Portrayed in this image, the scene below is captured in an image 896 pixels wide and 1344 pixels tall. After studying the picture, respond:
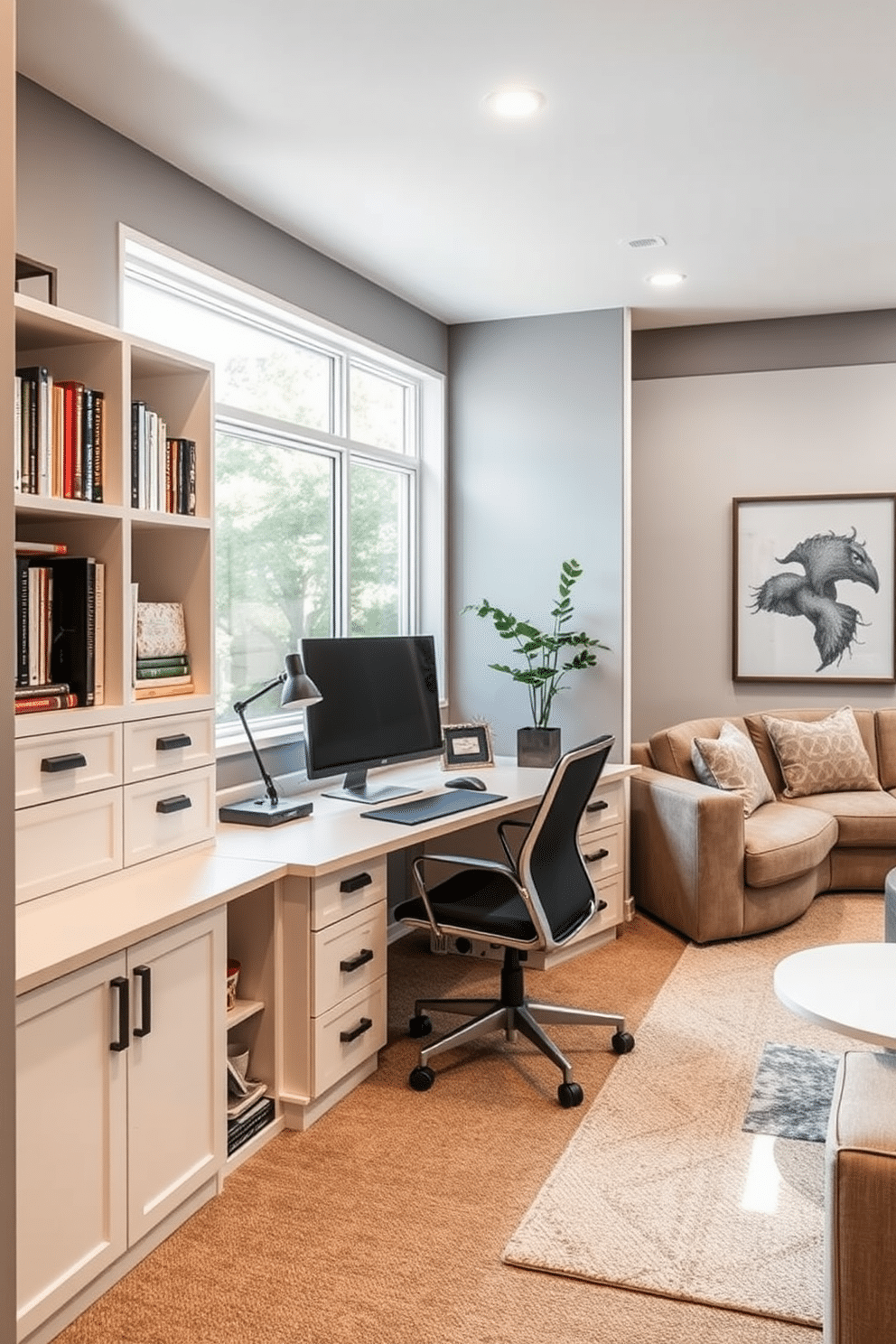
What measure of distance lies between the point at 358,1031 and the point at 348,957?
0.21 metres

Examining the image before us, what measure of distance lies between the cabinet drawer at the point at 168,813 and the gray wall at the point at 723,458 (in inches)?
131

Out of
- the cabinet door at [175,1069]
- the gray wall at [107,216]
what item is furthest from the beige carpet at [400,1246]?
the gray wall at [107,216]

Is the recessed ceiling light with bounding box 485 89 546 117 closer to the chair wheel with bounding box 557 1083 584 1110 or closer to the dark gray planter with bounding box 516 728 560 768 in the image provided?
the dark gray planter with bounding box 516 728 560 768

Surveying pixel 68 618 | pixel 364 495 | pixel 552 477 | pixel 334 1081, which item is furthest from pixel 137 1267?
pixel 552 477

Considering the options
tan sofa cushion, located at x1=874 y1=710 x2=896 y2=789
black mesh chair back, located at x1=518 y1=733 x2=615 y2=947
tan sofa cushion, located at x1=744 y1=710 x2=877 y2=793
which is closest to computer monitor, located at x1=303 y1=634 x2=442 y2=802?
black mesh chair back, located at x1=518 y1=733 x2=615 y2=947

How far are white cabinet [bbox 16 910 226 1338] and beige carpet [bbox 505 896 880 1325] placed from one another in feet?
2.43

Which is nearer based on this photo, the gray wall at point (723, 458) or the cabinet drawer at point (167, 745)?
the cabinet drawer at point (167, 745)

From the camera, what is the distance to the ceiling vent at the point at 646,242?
13.6 ft

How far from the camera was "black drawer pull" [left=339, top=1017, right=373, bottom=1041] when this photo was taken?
9.99ft

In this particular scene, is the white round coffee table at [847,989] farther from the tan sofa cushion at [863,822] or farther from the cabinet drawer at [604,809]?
the tan sofa cushion at [863,822]

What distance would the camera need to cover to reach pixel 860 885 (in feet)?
17.1

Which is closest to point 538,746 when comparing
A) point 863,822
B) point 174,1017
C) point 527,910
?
point 863,822

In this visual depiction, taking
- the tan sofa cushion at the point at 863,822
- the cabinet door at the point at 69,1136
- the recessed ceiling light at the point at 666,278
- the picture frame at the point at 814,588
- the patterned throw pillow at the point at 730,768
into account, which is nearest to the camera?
the cabinet door at the point at 69,1136

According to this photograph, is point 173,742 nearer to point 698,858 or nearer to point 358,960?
point 358,960
